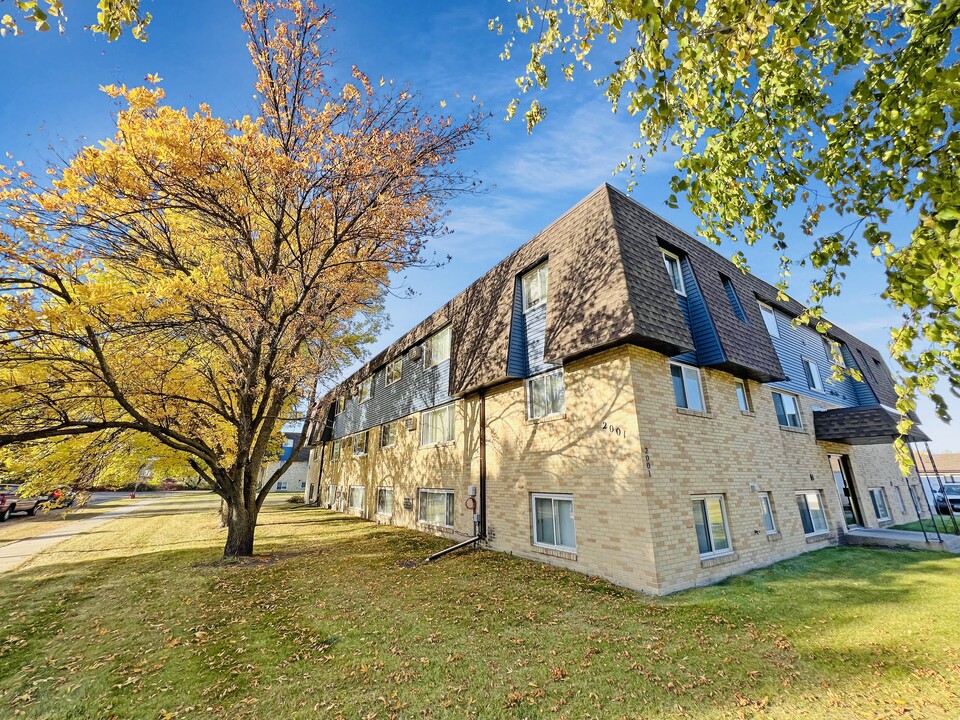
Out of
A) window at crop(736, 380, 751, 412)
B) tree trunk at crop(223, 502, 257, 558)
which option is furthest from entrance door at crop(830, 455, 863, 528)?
tree trunk at crop(223, 502, 257, 558)

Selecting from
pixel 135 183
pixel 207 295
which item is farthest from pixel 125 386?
pixel 135 183

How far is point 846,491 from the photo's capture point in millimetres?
16562

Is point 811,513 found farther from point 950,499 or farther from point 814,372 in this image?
point 950,499

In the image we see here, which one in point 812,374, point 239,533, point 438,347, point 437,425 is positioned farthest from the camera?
point 438,347

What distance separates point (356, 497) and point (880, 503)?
90.7ft

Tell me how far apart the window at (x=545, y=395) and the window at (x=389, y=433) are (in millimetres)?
10503

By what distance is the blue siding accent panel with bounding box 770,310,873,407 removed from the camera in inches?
616

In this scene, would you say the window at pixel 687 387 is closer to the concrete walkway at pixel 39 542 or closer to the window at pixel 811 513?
the window at pixel 811 513

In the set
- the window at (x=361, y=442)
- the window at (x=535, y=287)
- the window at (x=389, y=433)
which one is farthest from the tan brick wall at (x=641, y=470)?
the window at (x=361, y=442)

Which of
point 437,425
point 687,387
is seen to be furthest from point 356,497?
point 687,387

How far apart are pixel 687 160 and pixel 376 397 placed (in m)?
21.5

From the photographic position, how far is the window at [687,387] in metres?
10.8

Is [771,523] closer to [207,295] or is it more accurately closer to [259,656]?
[259,656]

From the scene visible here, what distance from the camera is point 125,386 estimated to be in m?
10.6
